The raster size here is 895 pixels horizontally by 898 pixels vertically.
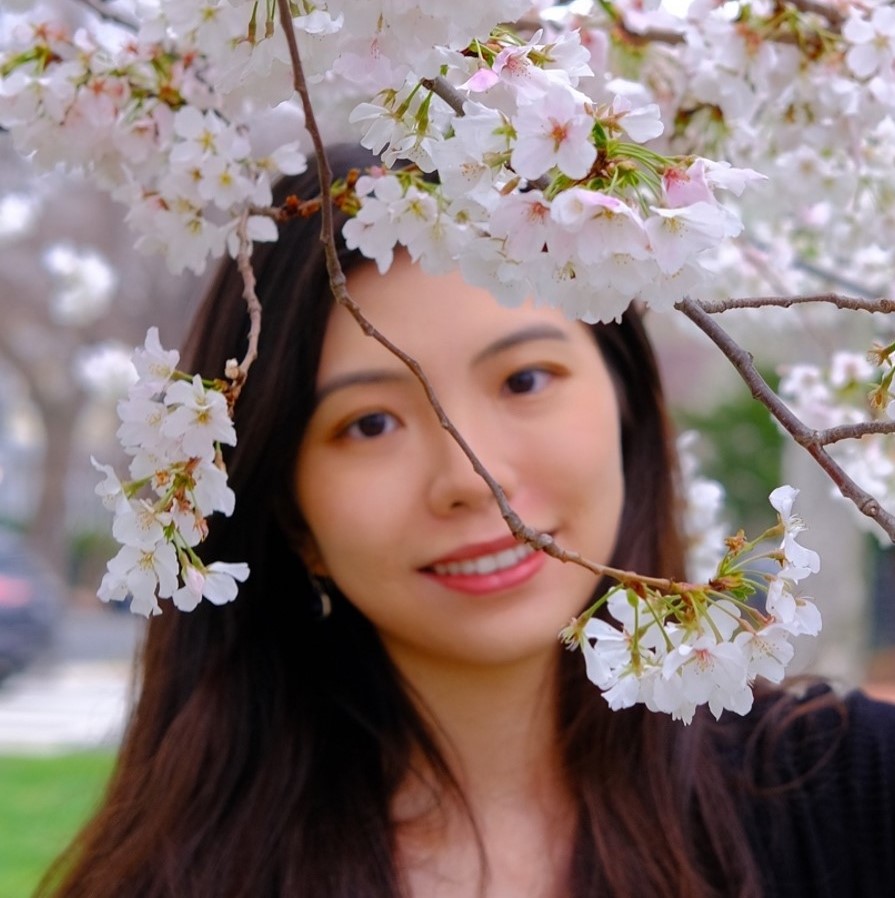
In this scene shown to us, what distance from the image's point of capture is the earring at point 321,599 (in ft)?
4.75

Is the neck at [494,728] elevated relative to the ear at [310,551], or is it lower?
lower

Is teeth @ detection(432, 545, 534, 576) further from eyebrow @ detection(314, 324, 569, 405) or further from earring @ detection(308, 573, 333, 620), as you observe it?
earring @ detection(308, 573, 333, 620)

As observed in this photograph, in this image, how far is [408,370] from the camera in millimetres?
1211

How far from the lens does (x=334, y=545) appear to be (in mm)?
1251

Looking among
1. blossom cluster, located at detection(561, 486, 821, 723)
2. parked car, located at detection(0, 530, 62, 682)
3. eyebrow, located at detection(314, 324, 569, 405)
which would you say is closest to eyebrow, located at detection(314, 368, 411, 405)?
eyebrow, located at detection(314, 324, 569, 405)

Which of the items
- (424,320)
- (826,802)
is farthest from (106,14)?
(826,802)

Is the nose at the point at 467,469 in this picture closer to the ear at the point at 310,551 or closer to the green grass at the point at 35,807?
the ear at the point at 310,551

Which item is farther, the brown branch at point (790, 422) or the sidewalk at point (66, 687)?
the sidewalk at point (66, 687)

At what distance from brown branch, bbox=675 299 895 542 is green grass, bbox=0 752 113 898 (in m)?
3.25

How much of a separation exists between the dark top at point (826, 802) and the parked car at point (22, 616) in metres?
7.87

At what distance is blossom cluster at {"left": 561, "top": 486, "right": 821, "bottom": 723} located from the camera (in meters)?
0.63

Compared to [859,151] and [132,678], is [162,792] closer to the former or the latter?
[132,678]

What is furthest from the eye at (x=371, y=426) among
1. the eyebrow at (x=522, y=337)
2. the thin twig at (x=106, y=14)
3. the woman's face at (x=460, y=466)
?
the thin twig at (x=106, y=14)

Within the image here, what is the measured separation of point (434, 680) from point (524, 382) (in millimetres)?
384
